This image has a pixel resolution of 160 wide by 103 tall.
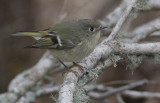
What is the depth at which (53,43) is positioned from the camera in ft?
9.67

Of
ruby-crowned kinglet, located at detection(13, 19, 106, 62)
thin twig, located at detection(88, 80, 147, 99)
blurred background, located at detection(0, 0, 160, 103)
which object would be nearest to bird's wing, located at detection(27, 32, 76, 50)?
ruby-crowned kinglet, located at detection(13, 19, 106, 62)

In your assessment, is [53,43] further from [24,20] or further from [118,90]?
[24,20]

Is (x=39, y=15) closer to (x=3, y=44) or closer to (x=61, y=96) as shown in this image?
(x=3, y=44)

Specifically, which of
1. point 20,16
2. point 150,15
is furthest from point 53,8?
point 150,15

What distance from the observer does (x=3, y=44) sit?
6.08 meters

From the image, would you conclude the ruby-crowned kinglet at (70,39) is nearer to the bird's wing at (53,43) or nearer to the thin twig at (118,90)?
the bird's wing at (53,43)

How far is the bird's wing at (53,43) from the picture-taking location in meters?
2.88

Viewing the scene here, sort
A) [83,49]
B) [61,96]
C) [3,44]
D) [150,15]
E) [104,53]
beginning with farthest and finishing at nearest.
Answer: [3,44] → [150,15] → [83,49] → [104,53] → [61,96]

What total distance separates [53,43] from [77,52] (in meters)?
0.31

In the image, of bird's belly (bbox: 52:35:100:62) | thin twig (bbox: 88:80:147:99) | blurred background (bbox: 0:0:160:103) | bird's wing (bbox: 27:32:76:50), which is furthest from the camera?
blurred background (bbox: 0:0:160:103)

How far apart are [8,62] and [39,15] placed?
1.32 m

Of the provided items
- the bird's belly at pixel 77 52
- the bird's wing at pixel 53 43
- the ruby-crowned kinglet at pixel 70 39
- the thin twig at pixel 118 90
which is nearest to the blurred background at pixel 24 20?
the thin twig at pixel 118 90

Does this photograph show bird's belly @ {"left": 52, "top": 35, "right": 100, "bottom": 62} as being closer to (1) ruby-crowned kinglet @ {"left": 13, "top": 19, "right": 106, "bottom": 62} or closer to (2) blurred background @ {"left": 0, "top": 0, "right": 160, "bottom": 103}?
(1) ruby-crowned kinglet @ {"left": 13, "top": 19, "right": 106, "bottom": 62}

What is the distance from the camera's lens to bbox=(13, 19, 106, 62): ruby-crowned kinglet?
2.84m
